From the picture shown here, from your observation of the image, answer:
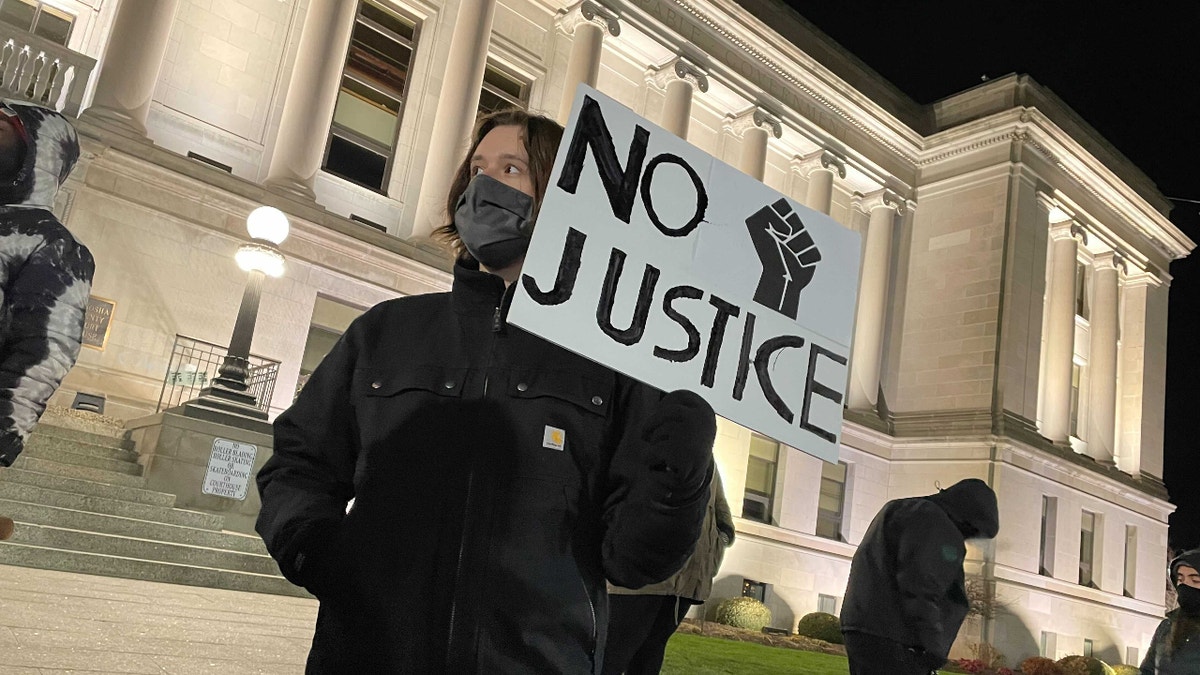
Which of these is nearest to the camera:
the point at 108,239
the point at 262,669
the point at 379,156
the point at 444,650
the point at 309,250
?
the point at 444,650

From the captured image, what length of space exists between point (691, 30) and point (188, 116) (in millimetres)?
13779

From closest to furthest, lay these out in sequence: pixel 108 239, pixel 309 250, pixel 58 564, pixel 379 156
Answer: pixel 58 564, pixel 108 239, pixel 309 250, pixel 379 156

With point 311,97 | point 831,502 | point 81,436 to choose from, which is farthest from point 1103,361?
point 81,436

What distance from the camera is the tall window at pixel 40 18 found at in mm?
18031

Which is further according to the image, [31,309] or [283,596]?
[283,596]

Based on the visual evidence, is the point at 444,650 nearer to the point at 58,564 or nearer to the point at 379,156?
the point at 58,564

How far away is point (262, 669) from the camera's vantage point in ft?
17.2

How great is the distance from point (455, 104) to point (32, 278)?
1910 cm

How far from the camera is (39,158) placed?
379 centimetres

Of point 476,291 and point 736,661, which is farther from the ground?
point 476,291

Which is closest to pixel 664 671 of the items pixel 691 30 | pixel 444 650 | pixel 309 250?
pixel 444 650

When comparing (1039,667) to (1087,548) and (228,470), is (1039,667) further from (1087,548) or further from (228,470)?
(228,470)

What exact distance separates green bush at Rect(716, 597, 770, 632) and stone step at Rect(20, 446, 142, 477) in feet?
46.0

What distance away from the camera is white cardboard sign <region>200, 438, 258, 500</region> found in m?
12.0
